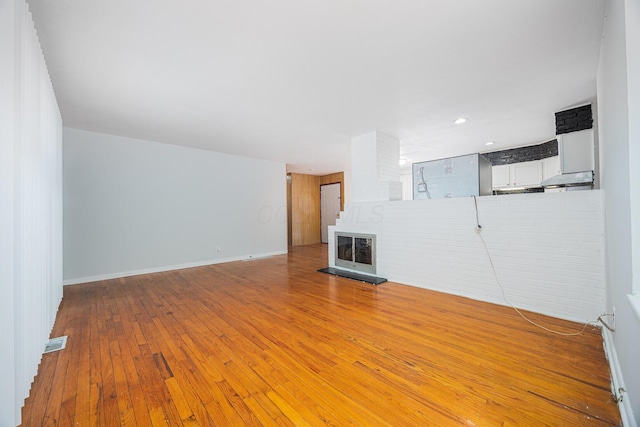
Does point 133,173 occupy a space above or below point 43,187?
above

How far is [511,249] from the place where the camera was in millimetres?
2842

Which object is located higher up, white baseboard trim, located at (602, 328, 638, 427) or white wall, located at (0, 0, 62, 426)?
white wall, located at (0, 0, 62, 426)

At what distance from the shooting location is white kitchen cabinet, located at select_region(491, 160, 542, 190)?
16.4 feet

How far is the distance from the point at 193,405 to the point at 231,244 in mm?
4634

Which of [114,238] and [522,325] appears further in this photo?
[114,238]

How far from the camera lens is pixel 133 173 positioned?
180 inches

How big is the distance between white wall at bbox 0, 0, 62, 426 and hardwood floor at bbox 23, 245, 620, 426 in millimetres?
286

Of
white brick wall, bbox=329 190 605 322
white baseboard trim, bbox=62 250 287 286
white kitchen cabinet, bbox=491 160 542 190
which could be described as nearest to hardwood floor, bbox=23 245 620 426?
white brick wall, bbox=329 190 605 322

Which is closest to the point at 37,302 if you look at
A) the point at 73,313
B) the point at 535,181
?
the point at 73,313

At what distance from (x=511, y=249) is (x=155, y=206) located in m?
5.81

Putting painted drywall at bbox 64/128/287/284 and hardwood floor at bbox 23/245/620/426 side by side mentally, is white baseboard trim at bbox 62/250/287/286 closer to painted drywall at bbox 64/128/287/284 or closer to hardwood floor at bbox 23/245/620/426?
painted drywall at bbox 64/128/287/284

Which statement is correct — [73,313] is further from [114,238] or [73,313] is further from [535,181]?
[535,181]

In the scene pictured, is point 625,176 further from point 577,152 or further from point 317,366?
point 577,152

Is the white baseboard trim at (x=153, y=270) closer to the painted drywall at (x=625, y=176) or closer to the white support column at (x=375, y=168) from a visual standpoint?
the white support column at (x=375, y=168)
